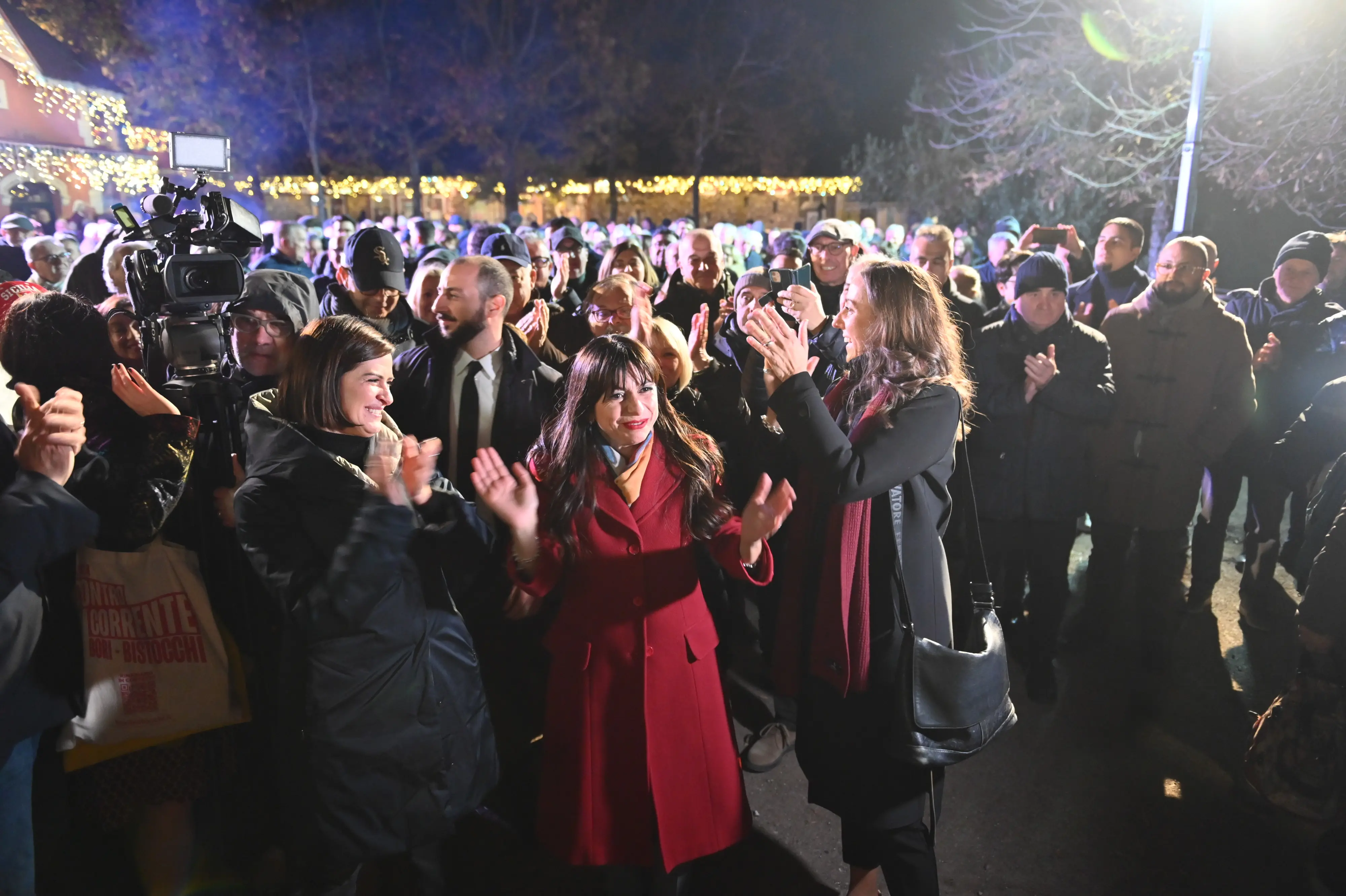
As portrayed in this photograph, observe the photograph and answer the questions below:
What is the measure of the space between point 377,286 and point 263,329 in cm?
139

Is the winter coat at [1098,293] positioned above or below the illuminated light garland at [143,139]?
below

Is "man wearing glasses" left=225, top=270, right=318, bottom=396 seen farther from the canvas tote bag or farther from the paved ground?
the paved ground

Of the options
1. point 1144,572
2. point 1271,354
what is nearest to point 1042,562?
point 1144,572

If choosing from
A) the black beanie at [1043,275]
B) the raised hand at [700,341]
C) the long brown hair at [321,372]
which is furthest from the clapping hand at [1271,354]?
the long brown hair at [321,372]

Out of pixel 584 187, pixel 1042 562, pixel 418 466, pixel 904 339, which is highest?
pixel 584 187

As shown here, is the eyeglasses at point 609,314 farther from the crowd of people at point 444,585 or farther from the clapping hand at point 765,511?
the clapping hand at point 765,511

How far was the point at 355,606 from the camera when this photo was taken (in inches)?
90.7

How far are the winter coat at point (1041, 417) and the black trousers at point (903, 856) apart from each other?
2005mm

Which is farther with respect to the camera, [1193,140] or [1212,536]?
[1193,140]


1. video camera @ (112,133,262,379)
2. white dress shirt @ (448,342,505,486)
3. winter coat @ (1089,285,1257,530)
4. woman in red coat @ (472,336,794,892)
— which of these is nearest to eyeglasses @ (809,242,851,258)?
winter coat @ (1089,285,1257,530)

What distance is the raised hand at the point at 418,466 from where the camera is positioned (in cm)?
234

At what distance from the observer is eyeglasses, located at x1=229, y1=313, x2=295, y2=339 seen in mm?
3277

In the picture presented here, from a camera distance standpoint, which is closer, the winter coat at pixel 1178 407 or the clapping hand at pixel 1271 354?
the winter coat at pixel 1178 407

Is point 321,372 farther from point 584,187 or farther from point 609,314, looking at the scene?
point 584,187
